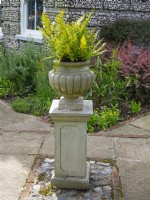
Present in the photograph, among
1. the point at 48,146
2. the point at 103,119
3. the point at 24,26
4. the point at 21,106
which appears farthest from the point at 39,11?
the point at 48,146

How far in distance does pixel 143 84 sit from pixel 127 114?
657 millimetres

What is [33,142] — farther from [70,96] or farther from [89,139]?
[70,96]

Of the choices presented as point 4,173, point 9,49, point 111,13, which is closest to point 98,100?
point 4,173

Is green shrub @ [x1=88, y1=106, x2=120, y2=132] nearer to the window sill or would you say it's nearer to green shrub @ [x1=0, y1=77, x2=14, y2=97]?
green shrub @ [x1=0, y1=77, x2=14, y2=97]

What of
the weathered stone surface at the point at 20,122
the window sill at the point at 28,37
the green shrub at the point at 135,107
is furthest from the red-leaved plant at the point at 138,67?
the window sill at the point at 28,37

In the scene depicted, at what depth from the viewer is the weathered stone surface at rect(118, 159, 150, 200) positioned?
3.48 metres

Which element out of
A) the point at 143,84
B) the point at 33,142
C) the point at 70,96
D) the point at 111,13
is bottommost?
the point at 33,142

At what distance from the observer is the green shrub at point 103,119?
532 cm

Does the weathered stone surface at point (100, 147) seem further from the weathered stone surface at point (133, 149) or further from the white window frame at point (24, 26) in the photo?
the white window frame at point (24, 26)

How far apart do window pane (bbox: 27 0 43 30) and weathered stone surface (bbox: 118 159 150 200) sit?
6.41 m

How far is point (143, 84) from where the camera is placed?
6.16m

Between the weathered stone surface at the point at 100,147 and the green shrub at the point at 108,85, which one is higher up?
the green shrub at the point at 108,85

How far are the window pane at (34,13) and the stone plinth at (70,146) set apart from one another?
6462 mm

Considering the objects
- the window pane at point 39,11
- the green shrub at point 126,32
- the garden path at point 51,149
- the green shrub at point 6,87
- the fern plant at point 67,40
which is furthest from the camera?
the window pane at point 39,11
